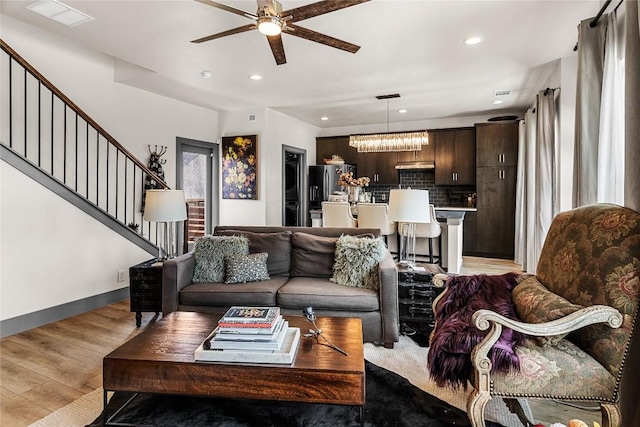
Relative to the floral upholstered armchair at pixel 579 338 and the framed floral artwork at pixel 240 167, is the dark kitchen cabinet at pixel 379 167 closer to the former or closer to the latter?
the framed floral artwork at pixel 240 167

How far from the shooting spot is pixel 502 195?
6547mm

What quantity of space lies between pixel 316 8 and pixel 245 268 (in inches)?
84.2

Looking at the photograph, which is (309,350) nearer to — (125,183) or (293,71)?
(293,71)

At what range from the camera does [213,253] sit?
10.8 ft

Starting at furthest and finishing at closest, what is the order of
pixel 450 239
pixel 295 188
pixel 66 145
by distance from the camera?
pixel 295 188 < pixel 450 239 < pixel 66 145

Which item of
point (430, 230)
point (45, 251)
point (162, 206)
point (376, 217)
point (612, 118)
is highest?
point (612, 118)

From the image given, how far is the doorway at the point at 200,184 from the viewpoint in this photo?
6008 mm

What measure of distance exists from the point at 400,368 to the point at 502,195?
5.11 metres

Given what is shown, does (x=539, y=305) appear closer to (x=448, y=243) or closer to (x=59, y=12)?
(x=448, y=243)

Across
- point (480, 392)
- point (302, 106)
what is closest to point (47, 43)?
point (302, 106)

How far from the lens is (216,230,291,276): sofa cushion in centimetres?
345

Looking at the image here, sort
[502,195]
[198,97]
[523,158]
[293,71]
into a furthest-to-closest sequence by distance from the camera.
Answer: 1. [502,195]
2. [523,158]
3. [198,97]
4. [293,71]

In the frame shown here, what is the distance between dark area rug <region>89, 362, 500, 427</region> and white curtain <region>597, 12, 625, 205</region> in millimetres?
1950

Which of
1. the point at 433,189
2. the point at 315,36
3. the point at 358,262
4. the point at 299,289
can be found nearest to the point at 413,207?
the point at 358,262
